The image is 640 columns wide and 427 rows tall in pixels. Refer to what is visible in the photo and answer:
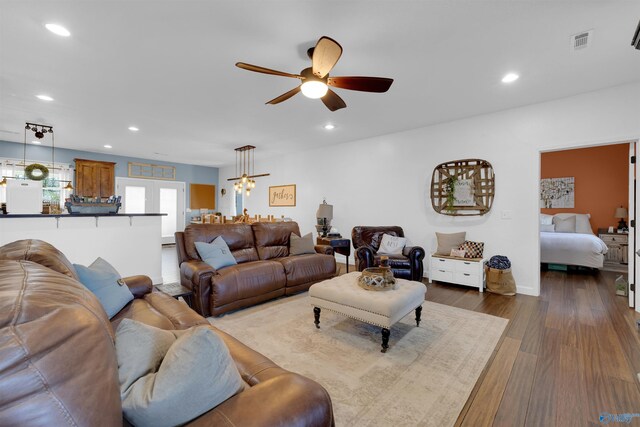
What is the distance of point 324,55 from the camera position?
6.81ft

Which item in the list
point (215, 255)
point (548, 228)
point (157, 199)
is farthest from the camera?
point (157, 199)

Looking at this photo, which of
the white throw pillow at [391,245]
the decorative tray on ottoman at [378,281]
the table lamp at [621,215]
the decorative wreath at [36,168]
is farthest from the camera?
the table lamp at [621,215]

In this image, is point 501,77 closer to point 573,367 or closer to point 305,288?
point 573,367

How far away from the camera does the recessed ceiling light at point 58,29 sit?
228 cm

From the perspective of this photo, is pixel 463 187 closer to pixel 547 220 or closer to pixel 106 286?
pixel 547 220

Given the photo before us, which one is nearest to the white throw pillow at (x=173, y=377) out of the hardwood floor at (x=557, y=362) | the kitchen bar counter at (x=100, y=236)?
the hardwood floor at (x=557, y=362)

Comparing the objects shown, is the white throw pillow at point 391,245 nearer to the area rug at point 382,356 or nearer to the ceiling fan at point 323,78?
the area rug at point 382,356

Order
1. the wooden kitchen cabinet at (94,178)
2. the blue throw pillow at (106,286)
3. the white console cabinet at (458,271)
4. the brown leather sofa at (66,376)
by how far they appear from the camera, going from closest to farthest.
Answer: the brown leather sofa at (66,376), the blue throw pillow at (106,286), the white console cabinet at (458,271), the wooden kitchen cabinet at (94,178)

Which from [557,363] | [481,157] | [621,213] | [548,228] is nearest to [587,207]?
[621,213]

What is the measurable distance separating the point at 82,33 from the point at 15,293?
2.71 m

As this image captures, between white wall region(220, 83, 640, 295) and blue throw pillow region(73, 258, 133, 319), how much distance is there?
11.6ft

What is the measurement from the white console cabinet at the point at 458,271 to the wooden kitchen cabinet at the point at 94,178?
26.3 ft

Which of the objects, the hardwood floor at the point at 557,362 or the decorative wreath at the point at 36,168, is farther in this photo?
the decorative wreath at the point at 36,168

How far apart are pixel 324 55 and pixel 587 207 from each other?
7.33 meters
